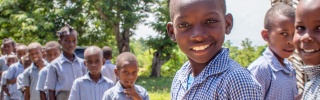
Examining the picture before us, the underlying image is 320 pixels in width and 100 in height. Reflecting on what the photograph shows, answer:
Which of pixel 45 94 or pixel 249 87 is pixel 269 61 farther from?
pixel 45 94

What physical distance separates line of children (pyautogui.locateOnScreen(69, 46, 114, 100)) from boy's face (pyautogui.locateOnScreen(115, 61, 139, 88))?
55 cm

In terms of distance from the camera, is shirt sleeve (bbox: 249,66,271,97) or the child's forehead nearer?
the child's forehead

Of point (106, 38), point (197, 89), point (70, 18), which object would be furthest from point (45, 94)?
point (106, 38)

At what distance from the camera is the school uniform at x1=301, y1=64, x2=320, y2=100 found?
70.5 inches

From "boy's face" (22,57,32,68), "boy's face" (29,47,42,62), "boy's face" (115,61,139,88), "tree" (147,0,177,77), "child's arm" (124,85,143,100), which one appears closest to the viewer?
"child's arm" (124,85,143,100)

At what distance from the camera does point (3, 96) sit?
8.19 metres

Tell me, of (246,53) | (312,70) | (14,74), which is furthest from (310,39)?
(246,53)

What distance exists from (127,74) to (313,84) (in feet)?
7.63

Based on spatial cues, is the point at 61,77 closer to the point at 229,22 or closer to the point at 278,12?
the point at 278,12

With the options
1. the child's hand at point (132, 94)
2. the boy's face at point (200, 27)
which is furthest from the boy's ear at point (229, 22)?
the child's hand at point (132, 94)

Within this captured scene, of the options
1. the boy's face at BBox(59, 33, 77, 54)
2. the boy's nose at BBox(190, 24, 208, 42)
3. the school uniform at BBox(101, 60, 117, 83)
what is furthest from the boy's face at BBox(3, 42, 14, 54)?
the boy's nose at BBox(190, 24, 208, 42)

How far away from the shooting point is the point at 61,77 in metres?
5.02

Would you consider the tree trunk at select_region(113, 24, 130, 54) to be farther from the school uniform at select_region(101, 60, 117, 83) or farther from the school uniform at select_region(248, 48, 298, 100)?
the school uniform at select_region(248, 48, 298, 100)

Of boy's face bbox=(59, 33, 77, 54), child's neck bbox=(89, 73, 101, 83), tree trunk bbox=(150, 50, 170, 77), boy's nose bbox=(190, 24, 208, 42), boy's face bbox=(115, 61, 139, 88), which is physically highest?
boy's nose bbox=(190, 24, 208, 42)
